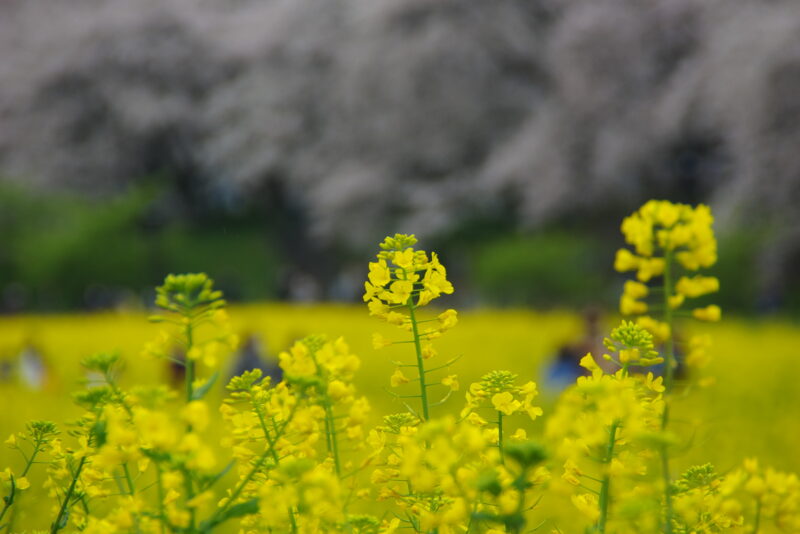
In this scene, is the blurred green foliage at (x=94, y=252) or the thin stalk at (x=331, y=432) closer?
the thin stalk at (x=331, y=432)

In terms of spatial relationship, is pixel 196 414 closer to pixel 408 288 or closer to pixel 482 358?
pixel 408 288

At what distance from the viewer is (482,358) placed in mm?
10492

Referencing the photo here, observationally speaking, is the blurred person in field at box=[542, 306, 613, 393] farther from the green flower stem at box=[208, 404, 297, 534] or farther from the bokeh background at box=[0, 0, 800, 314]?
the bokeh background at box=[0, 0, 800, 314]

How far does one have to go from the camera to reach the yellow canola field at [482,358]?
20.8 feet

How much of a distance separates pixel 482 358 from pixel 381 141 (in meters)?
11.0

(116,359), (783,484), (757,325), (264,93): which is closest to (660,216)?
(783,484)

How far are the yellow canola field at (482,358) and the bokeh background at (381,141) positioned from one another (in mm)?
2204

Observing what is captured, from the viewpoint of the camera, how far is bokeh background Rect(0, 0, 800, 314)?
1525 centimetres

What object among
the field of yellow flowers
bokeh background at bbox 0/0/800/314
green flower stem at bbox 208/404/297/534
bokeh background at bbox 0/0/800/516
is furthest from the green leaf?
bokeh background at bbox 0/0/800/314

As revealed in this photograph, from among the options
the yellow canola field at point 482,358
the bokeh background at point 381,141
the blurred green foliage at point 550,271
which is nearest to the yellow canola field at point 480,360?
the yellow canola field at point 482,358

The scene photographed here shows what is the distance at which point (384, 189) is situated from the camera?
2045 cm

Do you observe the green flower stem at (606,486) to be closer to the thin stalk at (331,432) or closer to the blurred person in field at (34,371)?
the thin stalk at (331,432)

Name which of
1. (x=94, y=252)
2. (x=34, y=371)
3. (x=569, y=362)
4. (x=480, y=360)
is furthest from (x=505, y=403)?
(x=94, y=252)

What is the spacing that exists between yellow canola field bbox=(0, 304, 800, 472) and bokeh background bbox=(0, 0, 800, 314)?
86.8 inches
